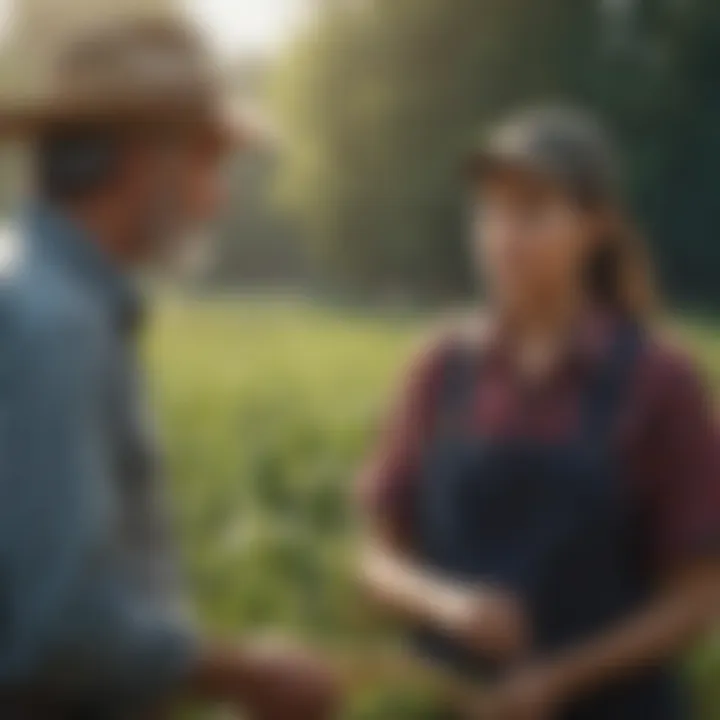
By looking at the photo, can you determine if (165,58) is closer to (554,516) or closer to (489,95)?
(489,95)

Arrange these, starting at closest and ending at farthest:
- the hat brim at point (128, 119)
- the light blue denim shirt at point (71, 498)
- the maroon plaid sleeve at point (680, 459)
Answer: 1. the light blue denim shirt at point (71, 498)
2. the hat brim at point (128, 119)
3. the maroon plaid sleeve at point (680, 459)

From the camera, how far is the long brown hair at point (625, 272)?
1100 mm

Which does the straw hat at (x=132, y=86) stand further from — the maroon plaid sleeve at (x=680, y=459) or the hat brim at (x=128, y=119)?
the maroon plaid sleeve at (x=680, y=459)

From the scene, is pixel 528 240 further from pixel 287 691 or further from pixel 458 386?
pixel 287 691

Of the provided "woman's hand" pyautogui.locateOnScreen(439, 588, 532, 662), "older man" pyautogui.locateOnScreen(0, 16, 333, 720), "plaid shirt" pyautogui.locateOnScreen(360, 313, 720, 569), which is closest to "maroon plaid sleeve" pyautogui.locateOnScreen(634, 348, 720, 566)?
"plaid shirt" pyautogui.locateOnScreen(360, 313, 720, 569)

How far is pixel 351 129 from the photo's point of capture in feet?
3.82

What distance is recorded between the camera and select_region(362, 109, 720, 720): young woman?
108cm

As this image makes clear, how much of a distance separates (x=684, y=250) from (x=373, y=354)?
0.72ft

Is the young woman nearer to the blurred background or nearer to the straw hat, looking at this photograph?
the blurred background

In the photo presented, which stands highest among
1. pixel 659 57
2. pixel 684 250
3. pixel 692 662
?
pixel 659 57

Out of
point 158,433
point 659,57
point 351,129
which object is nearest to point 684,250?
point 659,57

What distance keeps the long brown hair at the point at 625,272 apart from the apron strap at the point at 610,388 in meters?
0.02

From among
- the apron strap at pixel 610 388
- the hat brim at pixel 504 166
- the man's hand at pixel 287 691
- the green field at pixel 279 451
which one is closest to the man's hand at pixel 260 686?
the man's hand at pixel 287 691

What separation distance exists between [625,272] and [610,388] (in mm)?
79
